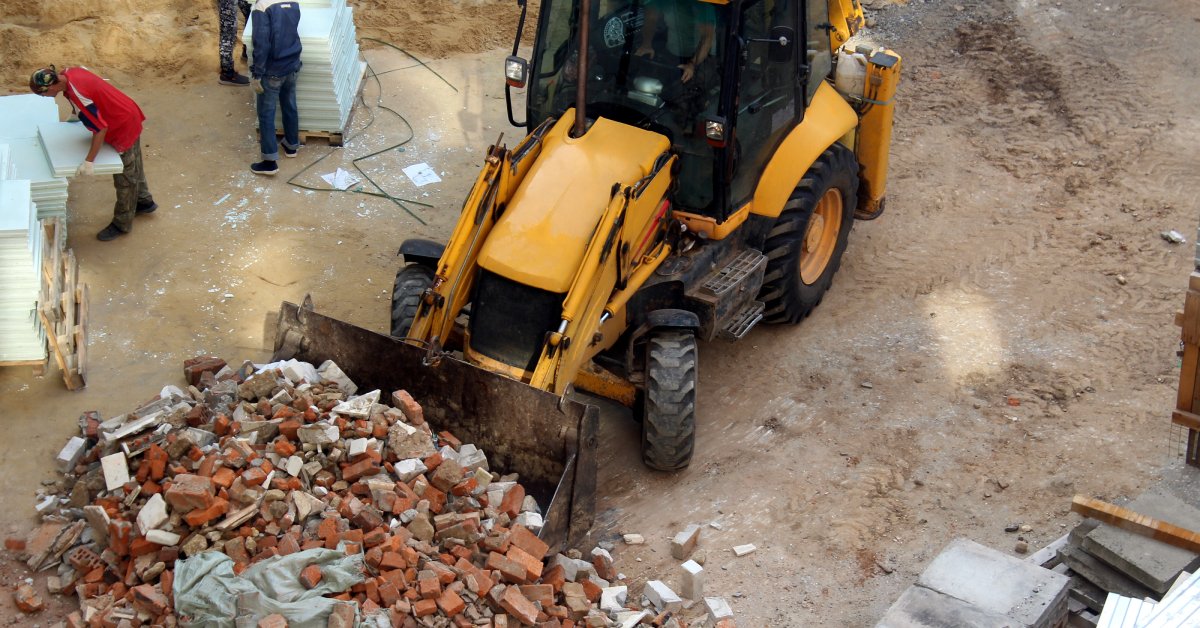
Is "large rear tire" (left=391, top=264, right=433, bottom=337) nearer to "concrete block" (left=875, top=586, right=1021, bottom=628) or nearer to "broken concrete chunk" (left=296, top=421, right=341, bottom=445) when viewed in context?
"broken concrete chunk" (left=296, top=421, right=341, bottom=445)

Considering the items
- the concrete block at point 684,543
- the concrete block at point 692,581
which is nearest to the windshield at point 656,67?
the concrete block at point 684,543

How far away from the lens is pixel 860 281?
9.45 meters

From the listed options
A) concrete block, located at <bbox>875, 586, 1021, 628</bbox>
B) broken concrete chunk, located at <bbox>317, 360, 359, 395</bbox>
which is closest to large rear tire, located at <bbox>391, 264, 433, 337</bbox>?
broken concrete chunk, located at <bbox>317, 360, 359, 395</bbox>

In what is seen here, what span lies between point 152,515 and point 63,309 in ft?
8.10

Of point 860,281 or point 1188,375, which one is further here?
point 860,281

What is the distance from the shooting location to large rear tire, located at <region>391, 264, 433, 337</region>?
7555 mm

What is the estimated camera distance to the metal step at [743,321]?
796cm

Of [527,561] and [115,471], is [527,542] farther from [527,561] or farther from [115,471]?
[115,471]

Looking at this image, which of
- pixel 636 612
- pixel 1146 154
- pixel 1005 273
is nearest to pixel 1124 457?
pixel 1005 273

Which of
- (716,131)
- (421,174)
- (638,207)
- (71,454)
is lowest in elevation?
(71,454)

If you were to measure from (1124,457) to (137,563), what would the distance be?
5746mm

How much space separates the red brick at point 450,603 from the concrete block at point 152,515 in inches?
58.5

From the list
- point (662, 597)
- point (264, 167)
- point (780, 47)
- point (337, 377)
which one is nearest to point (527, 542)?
point (662, 597)

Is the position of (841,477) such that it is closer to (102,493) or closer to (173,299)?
(102,493)
